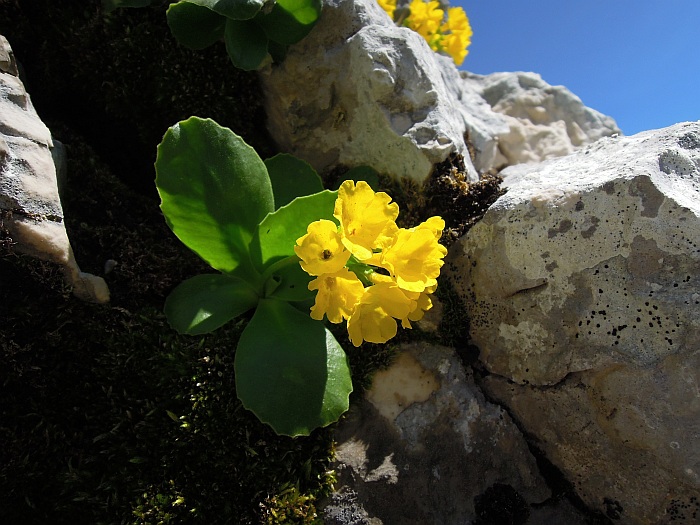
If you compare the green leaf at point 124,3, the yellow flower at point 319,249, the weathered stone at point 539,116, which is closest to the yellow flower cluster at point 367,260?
the yellow flower at point 319,249

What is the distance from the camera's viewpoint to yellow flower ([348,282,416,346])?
55.3 inches

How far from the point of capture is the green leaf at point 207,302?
1552 millimetres

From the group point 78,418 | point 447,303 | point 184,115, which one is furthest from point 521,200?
point 78,418

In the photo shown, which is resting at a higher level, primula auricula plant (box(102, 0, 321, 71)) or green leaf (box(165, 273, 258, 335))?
primula auricula plant (box(102, 0, 321, 71))

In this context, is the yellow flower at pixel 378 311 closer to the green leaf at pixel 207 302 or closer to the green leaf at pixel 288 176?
the green leaf at pixel 207 302

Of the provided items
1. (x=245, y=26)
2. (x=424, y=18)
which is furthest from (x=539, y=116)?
(x=245, y=26)

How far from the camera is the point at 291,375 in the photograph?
149 cm

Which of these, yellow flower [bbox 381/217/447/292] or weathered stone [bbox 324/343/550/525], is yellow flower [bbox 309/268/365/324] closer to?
yellow flower [bbox 381/217/447/292]

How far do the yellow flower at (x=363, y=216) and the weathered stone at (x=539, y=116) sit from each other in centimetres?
209

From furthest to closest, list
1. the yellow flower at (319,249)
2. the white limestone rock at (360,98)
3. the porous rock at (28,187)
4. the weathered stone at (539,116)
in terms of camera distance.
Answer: the weathered stone at (539,116), the white limestone rock at (360,98), the porous rock at (28,187), the yellow flower at (319,249)

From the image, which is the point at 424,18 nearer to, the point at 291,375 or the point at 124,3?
the point at 124,3

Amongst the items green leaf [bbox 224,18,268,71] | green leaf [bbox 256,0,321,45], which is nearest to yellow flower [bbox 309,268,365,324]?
green leaf [bbox 224,18,268,71]

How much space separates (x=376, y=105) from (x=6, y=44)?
1.30 m

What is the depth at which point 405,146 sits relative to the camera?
1.99m
